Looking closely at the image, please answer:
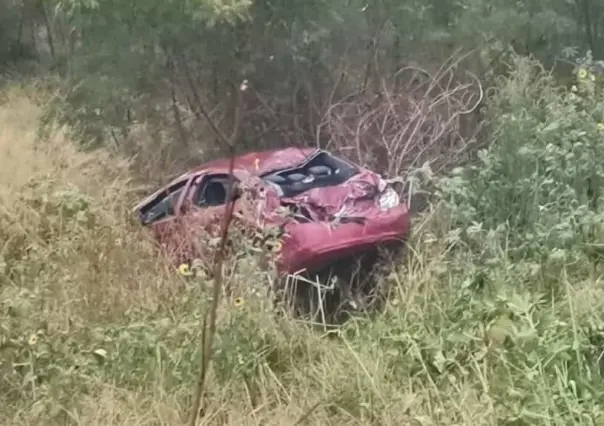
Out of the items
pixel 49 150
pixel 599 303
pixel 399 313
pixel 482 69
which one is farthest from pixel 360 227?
pixel 49 150

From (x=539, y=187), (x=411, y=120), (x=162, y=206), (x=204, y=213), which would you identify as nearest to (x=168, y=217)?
(x=162, y=206)

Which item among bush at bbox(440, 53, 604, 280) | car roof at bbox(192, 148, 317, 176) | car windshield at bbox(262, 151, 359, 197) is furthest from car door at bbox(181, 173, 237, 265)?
bush at bbox(440, 53, 604, 280)

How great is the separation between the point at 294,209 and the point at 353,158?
1.20 m

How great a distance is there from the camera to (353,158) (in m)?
6.10

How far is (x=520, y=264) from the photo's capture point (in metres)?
4.15

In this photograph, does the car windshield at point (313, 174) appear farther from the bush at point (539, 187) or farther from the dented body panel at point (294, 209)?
the bush at point (539, 187)

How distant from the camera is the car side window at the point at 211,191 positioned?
5473 mm

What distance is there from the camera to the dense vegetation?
11.5 feet

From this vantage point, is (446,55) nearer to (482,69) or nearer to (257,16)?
(482,69)

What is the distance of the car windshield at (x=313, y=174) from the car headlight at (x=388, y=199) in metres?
0.29

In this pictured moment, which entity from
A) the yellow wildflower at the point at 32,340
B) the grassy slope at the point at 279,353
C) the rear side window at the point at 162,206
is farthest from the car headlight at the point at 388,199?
the yellow wildflower at the point at 32,340

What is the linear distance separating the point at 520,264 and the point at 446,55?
3.20 m

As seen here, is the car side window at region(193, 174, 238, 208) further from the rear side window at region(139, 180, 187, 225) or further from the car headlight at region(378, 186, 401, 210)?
the car headlight at region(378, 186, 401, 210)

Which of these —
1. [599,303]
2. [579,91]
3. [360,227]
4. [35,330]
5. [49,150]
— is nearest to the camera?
[599,303]
